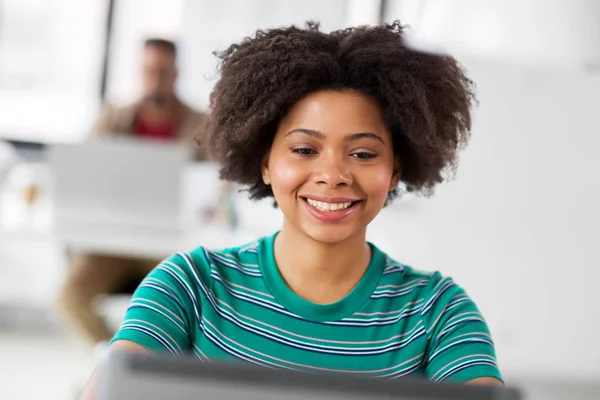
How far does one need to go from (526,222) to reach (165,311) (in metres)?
1.94

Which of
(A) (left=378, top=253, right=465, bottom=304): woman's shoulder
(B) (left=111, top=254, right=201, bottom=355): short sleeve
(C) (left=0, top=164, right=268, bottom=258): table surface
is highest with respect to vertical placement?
(A) (left=378, top=253, right=465, bottom=304): woman's shoulder

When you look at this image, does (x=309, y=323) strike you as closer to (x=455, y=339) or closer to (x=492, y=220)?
(x=455, y=339)

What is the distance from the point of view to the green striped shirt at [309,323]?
3.40ft

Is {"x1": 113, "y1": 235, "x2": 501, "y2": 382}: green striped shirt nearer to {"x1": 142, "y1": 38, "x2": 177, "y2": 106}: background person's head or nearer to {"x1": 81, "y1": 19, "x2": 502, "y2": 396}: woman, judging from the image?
{"x1": 81, "y1": 19, "x2": 502, "y2": 396}: woman

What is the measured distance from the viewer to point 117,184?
250 cm

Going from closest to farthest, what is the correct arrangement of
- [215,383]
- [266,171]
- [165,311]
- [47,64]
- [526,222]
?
[215,383], [165,311], [266,171], [526,222], [47,64]

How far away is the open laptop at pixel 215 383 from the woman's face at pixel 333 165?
0.45m

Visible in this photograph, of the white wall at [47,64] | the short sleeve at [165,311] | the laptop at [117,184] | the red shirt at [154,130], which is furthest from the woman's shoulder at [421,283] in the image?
the white wall at [47,64]

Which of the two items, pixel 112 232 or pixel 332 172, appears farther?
pixel 112 232

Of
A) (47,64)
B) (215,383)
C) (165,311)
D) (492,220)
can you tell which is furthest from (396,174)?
(47,64)

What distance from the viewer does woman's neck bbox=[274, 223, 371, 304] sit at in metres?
1.08

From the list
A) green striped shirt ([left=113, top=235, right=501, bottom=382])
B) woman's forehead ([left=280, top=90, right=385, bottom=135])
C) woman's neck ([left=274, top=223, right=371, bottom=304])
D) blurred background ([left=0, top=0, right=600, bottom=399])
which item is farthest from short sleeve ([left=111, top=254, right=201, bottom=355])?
blurred background ([left=0, top=0, right=600, bottom=399])

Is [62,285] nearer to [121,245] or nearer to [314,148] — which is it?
[121,245]

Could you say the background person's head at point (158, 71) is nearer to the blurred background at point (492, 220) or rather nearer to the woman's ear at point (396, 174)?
the blurred background at point (492, 220)
